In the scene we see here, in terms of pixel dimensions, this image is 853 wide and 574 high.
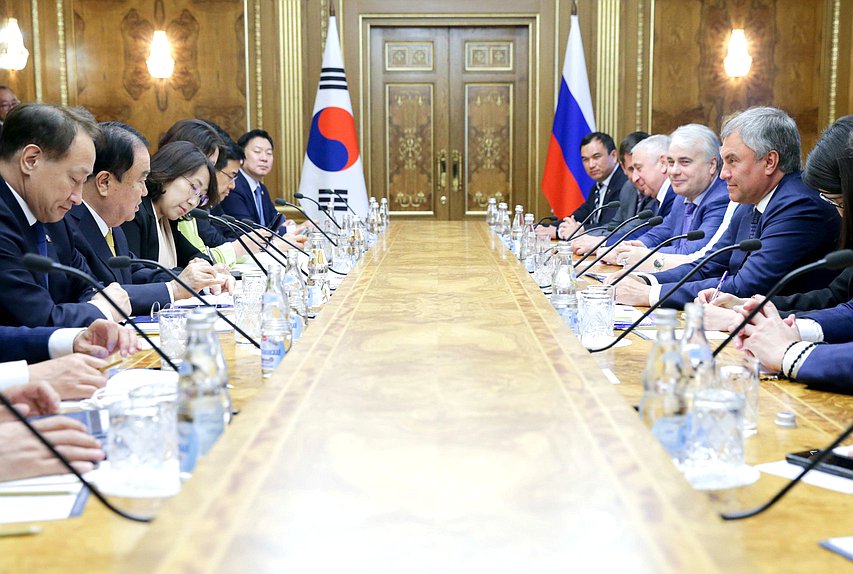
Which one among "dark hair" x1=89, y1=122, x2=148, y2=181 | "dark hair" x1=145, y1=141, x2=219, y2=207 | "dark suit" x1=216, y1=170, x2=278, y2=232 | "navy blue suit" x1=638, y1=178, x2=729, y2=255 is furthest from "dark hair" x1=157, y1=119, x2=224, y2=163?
"navy blue suit" x1=638, y1=178, x2=729, y2=255

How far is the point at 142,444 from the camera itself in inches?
51.5

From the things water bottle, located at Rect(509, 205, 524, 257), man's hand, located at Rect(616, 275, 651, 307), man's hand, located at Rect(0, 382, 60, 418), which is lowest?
man's hand, located at Rect(616, 275, 651, 307)

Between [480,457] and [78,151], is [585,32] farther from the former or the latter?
[480,457]

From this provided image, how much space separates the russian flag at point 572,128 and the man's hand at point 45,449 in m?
6.37

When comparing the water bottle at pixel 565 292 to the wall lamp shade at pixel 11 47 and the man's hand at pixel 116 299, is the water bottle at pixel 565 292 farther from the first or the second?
the wall lamp shade at pixel 11 47

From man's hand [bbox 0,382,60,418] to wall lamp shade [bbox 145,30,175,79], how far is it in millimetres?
6224

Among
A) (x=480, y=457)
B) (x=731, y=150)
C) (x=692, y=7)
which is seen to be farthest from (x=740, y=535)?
(x=692, y=7)

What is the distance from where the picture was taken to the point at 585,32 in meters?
7.81

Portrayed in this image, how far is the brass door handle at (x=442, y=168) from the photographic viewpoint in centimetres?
823

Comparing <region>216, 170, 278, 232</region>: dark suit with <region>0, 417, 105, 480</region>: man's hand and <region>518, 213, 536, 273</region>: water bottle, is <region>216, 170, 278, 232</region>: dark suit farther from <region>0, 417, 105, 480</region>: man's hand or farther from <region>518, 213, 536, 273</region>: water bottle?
<region>0, 417, 105, 480</region>: man's hand

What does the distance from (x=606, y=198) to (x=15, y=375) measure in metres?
5.34

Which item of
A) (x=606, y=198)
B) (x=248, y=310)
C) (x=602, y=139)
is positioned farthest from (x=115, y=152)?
(x=602, y=139)

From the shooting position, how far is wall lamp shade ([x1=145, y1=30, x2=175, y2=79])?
7477 millimetres

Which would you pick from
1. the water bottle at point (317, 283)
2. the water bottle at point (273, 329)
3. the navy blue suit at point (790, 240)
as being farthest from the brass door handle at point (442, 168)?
the water bottle at point (273, 329)
